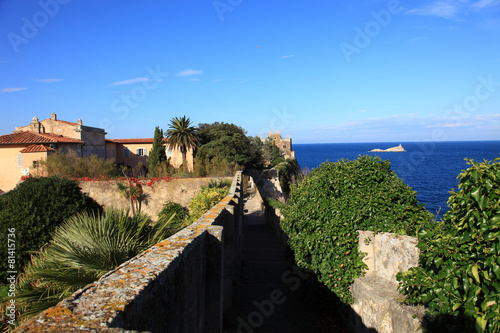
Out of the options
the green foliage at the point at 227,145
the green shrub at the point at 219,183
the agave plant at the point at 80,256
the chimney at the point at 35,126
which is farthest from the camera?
the green foliage at the point at 227,145

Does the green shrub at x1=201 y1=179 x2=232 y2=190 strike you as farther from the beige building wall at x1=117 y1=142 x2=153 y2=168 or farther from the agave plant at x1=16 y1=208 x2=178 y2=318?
the beige building wall at x1=117 y1=142 x2=153 y2=168

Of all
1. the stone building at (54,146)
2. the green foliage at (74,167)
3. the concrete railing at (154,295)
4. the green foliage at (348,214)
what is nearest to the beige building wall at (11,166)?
the stone building at (54,146)

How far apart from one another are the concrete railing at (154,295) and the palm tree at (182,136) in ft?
117

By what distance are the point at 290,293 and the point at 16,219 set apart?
21.3ft

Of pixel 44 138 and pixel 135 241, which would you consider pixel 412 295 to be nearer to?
pixel 135 241

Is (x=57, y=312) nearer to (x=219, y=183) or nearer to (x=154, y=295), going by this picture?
(x=154, y=295)

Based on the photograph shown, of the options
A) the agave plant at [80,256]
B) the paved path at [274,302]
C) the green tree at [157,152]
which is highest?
the green tree at [157,152]

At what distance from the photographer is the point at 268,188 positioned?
38969mm

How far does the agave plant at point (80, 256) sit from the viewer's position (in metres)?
3.70

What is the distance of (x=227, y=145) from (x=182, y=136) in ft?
17.4

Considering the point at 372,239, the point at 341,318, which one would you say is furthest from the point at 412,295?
the point at 341,318

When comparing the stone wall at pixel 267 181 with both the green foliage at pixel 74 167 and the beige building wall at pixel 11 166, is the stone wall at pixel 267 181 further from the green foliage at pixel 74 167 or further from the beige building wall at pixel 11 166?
the beige building wall at pixel 11 166

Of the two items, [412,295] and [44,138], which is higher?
[44,138]

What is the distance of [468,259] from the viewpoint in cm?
355
